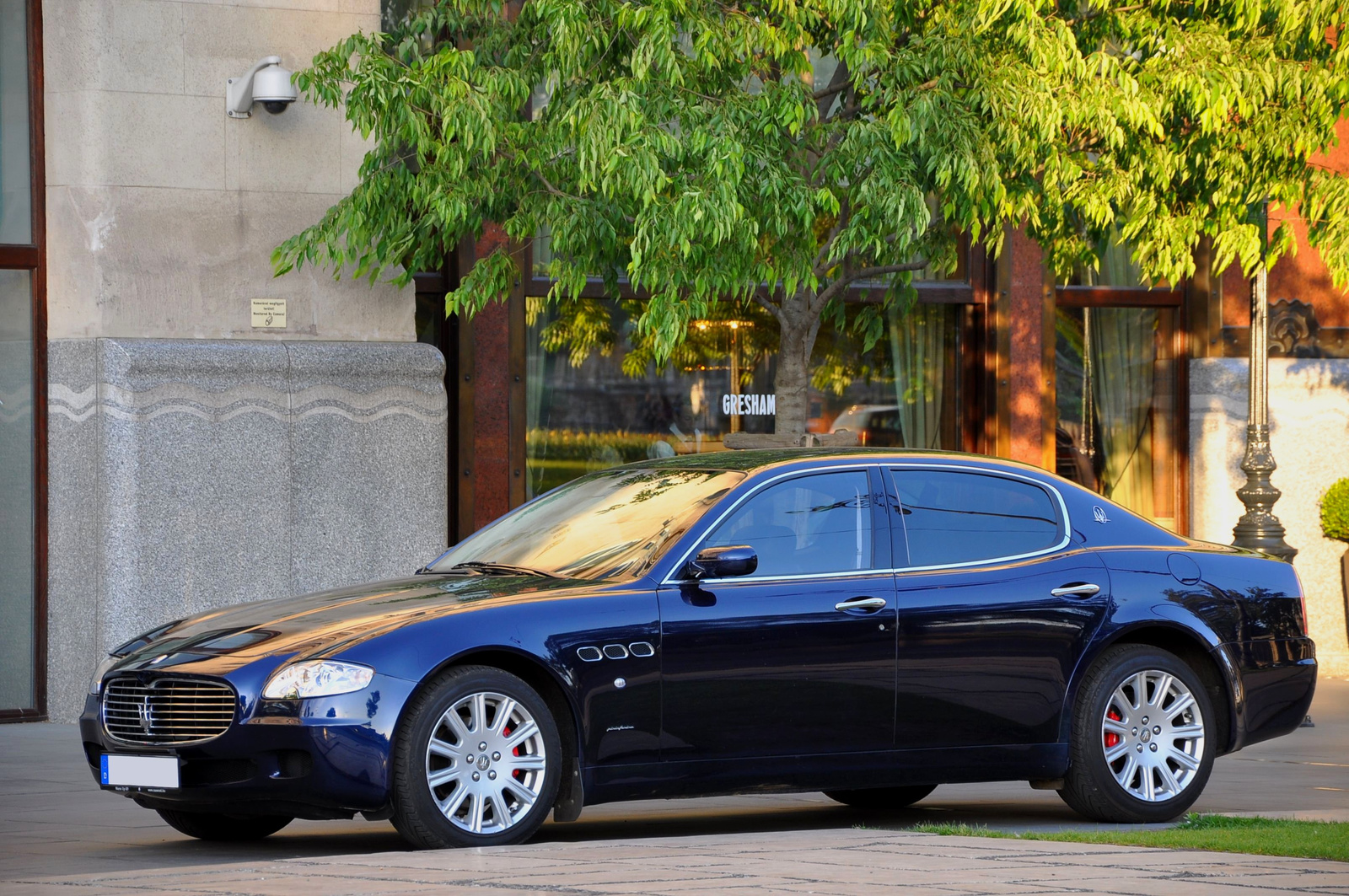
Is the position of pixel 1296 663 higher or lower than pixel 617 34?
lower

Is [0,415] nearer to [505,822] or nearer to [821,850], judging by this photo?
[505,822]

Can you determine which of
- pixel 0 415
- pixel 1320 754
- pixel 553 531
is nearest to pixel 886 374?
pixel 1320 754

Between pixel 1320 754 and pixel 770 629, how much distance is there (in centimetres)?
551

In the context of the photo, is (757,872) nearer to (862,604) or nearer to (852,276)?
(862,604)

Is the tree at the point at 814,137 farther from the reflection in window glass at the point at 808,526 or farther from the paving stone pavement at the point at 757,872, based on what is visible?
the paving stone pavement at the point at 757,872

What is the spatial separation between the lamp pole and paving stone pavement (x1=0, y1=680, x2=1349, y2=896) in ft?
12.7

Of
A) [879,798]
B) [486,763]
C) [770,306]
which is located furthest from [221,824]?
[770,306]

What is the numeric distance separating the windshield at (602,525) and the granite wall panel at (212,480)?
455cm

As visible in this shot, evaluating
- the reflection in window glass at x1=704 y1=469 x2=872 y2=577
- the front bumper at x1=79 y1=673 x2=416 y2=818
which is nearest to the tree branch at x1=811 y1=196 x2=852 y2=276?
the reflection in window glass at x1=704 y1=469 x2=872 y2=577

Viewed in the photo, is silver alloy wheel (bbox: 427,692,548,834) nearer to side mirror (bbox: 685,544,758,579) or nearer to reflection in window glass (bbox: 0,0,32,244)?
side mirror (bbox: 685,544,758,579)

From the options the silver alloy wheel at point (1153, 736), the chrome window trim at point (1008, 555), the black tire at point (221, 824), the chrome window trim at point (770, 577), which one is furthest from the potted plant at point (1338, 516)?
the black tire at point (221, 824)

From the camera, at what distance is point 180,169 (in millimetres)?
13016

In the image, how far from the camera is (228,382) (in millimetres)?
13031

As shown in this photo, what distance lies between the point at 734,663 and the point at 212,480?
20.4ft
